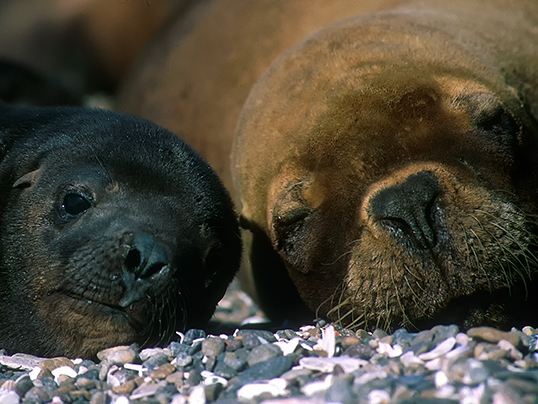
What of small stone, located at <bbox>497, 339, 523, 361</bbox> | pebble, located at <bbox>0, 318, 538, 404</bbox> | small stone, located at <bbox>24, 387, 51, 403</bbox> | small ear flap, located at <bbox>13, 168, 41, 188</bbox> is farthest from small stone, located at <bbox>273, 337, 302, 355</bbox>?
small ear flap, located at <bbox>13, 168, 41, 188</bbox>

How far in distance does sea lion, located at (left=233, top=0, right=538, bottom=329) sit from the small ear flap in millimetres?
1101

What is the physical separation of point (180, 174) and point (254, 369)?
3.52 feet

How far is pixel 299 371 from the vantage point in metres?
2.33

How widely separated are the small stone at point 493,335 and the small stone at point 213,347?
93 centimetres

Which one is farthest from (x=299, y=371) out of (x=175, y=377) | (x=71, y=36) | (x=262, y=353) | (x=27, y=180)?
(x=71, y=36)

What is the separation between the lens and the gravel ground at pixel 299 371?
199 cm

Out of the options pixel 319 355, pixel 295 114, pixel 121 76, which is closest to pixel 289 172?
pixel 295 114

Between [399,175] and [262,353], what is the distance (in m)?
0.97

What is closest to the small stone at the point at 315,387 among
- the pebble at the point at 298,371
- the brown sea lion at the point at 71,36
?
the pebble at the point at 298,371

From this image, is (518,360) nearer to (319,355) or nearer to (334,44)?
(319,355)

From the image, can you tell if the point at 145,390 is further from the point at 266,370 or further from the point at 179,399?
the point at 266,370

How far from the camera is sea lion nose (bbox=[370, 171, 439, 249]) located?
9.20 ft

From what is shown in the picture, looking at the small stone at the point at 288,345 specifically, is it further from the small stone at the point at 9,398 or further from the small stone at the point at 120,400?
the small stone at the point at 9,398

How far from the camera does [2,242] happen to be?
296 centimetres
